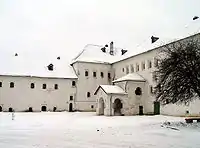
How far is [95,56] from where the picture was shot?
63.0m

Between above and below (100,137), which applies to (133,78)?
above

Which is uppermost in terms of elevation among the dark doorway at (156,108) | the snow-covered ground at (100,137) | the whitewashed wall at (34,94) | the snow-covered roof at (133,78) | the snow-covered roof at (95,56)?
the snow-covered roof at (95,56)

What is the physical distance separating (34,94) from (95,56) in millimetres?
13874

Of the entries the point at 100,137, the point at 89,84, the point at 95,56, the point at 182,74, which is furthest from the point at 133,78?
the point at 100,137

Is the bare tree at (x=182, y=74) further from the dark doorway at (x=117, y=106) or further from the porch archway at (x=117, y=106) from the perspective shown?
the dark doorway at (x=117, y=106)

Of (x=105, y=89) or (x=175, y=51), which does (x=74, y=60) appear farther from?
(x=175, y=51)

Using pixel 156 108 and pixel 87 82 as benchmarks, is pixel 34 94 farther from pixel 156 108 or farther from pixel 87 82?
pixel 156 108

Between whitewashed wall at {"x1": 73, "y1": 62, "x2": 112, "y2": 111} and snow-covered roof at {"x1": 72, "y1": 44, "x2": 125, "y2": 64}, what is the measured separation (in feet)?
2.87

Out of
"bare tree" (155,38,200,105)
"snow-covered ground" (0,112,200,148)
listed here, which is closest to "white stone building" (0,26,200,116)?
"bare tree" (155,38,200,105)

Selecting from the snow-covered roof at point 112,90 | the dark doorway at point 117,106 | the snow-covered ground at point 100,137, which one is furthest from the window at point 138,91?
the snow-covered ground at point 100,137

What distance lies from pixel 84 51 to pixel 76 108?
1161cm

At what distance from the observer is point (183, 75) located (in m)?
25.2

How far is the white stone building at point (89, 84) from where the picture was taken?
4806 cm

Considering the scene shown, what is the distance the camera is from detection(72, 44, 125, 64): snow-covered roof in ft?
202
